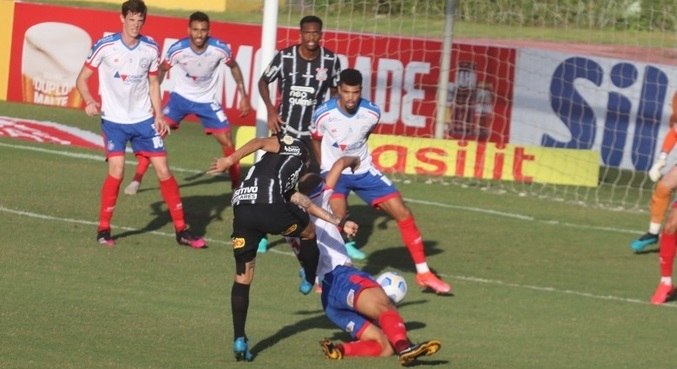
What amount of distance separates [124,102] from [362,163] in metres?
2.45

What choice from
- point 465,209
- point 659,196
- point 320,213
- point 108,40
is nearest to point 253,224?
point 320,213

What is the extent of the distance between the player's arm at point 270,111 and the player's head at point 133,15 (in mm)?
1662

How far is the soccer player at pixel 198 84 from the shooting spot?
17125 millimetres

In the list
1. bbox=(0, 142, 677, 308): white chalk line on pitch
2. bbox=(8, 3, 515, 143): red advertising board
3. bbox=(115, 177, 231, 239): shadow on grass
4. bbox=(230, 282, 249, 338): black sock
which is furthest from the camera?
bbox=(8, 3, 515, 143): red advertising board

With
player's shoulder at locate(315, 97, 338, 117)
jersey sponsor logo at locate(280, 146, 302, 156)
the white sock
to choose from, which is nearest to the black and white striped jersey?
player's shoulder at locate(315, 97, 338, 117)

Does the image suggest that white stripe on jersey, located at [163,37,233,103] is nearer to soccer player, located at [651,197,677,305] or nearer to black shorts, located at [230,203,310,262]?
soccer player, located at [651,197,677,305]

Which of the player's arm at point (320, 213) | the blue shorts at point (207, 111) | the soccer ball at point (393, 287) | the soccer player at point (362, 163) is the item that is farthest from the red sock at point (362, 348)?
the blue shorts at point (207, 111)

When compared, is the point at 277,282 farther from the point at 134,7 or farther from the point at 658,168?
the point at 658,168

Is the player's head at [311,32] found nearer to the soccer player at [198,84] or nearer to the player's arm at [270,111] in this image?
the player's arm at [270,111]

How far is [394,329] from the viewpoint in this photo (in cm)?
1045

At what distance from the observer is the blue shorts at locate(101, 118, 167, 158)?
571 inches

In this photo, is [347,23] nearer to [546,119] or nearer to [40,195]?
[546,119]

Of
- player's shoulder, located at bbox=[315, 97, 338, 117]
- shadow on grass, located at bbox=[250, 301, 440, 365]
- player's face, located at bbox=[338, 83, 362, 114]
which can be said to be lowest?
shadow on grass, located at bbox=[250, 301, 440, 365]

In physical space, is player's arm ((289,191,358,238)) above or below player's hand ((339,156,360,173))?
below
